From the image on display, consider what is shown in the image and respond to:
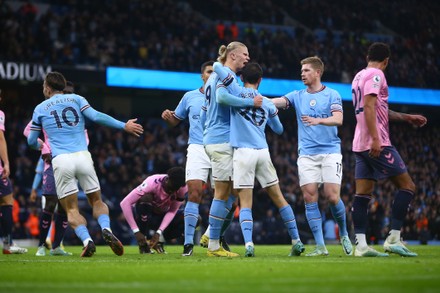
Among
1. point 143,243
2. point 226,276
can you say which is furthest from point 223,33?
point 226,276

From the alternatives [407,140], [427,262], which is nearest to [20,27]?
[407,140]

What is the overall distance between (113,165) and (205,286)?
19472 millimetres

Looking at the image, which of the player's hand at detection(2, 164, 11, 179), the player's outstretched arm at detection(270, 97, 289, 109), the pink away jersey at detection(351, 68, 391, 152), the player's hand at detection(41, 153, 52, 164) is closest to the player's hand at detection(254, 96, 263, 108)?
the player's outstretched arm at detection(270, 97, 289, 109)

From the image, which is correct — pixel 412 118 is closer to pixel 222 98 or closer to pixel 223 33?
pixel 222 98

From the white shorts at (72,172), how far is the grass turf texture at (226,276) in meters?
1.48

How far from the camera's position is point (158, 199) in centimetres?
1287

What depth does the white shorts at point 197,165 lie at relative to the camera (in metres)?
11.5

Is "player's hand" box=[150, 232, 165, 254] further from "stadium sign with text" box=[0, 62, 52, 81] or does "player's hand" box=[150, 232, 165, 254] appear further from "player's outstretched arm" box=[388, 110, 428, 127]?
"stadium sign with text" box=[0, 62, 52, 81]

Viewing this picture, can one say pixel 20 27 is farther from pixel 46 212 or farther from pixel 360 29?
pixel 360 29

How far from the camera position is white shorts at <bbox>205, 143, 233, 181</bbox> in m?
10.4

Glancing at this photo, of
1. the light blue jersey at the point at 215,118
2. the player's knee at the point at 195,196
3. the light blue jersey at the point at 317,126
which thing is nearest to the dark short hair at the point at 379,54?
the light blue jersey at the point at 317,126

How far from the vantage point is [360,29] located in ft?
126

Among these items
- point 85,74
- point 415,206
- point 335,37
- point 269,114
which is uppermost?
point 335,37

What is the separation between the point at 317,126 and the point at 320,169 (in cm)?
58
